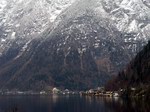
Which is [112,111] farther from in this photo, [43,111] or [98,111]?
[43,111]

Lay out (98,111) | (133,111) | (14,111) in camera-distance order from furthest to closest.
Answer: (98,111) < (133,111) < (14,111)

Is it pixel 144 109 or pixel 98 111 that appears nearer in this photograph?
pixel 144 109

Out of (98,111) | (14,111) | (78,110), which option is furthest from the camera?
(78,110)

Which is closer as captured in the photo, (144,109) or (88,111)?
(144,109)

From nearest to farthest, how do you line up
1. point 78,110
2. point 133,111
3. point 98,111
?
1. point 133,111
2. point 98,111
3. point 78,110

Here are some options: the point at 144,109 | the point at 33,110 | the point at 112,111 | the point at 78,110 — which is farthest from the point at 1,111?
the point at 144,109

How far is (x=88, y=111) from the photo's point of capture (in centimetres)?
18588

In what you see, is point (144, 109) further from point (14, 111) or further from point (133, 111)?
point (14, 111)

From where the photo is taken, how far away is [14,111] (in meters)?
157

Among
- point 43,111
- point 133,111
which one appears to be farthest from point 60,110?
point 133,111

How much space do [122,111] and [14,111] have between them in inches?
1388

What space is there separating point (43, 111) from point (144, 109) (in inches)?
1675

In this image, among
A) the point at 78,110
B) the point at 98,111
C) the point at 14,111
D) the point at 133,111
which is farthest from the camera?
the point at 78,110

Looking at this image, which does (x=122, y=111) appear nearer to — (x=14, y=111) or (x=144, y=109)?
(x=144, y=109)
